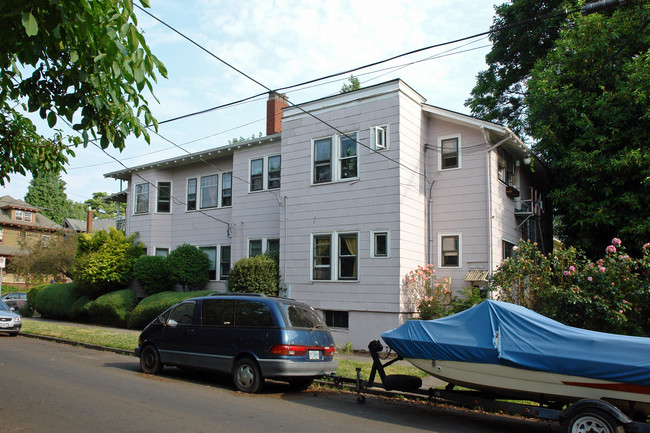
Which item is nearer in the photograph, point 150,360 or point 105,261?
point 150,360

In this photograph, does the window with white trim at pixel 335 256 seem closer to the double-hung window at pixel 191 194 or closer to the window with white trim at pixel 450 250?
Answer: the window with white trim at pixel 450 250

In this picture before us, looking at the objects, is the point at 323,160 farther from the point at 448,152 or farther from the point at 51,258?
the point at 51,258

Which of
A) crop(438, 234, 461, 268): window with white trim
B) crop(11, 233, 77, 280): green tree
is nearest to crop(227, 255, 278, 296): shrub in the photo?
crop(438, 234, 461, 268): window with white trim

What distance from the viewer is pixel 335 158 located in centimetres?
1811

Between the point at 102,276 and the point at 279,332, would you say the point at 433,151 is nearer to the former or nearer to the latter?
the point at 279,332

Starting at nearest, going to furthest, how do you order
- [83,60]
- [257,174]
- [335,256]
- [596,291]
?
[83,60]
[596,291]
[335,256]
[257,174]

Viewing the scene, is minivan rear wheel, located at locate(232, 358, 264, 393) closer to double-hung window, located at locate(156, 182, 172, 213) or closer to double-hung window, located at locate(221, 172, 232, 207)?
double-hung window, located at locate(221, 172, 232, 207)

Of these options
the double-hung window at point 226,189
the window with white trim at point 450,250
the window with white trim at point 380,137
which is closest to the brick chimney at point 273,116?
the double-hung window at point 226,189

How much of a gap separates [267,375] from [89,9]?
6.78 metres

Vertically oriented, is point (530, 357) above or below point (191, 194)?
below

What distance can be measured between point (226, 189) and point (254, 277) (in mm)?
6179

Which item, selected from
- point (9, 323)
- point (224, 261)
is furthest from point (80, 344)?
point (224, 261)

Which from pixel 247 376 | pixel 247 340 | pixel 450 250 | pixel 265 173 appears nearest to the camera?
pixel 247 376

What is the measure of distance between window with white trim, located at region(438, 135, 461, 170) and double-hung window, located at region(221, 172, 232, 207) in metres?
9.52
